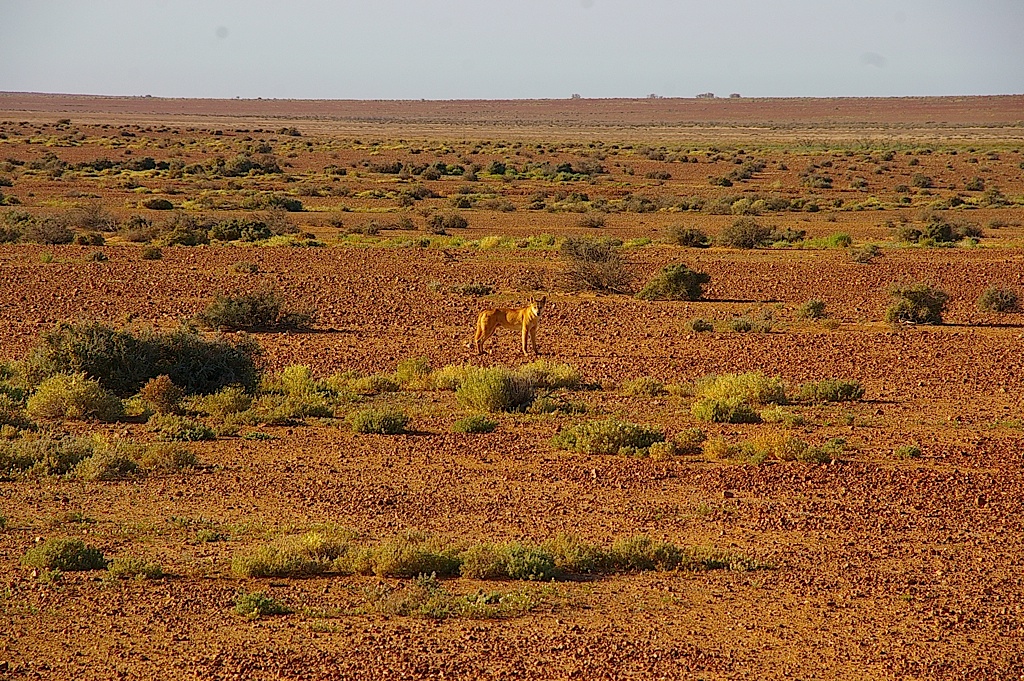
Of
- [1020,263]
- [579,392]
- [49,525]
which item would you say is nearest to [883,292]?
[1020,263]

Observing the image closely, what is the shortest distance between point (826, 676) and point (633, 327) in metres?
12.6

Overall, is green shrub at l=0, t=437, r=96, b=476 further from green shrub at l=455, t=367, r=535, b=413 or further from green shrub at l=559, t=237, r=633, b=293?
green shrub at l=559, t=237, r=633, b=293

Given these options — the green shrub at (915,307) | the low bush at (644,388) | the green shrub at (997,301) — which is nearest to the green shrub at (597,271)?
the green shrub at (915,307)

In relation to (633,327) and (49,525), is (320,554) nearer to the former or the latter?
(49,525)

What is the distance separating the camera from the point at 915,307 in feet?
64.2

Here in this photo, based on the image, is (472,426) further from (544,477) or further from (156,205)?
(156,205)

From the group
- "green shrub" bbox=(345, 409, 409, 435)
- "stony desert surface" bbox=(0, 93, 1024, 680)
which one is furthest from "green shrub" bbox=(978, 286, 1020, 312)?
"green shrub" bbox=(345, 409, 409, 435)

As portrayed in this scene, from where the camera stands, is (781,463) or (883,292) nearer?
(781,463)

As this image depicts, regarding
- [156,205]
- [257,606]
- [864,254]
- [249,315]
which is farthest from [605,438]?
[156,205]

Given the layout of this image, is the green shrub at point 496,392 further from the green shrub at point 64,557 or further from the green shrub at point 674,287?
the green shrub at point 674,287

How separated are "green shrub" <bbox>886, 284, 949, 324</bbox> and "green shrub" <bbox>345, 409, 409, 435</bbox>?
10.2 meters

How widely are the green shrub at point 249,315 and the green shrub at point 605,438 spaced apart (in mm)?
7718

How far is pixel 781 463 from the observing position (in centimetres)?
1141

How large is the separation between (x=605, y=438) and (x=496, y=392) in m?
2.01
